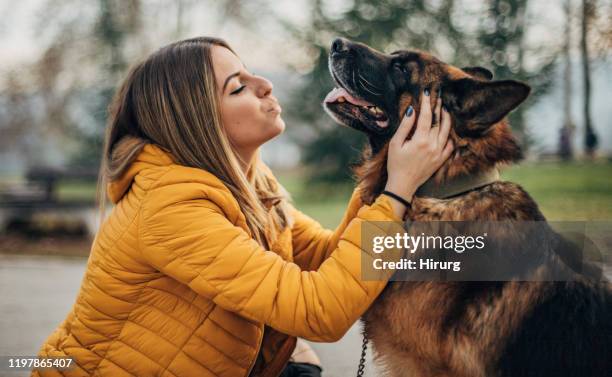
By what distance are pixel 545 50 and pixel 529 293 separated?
9.45m

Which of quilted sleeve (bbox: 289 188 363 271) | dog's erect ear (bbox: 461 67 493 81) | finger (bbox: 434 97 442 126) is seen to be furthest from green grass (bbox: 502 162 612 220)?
finger (bbox: 434 97 442 126)

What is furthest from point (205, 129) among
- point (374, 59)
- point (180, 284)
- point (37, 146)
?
point (37, 146)

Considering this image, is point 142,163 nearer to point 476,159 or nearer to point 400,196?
point 400,196

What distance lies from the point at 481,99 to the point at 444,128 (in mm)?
161

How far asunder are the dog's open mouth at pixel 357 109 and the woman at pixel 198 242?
0.19m

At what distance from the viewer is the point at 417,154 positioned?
1.86 meters

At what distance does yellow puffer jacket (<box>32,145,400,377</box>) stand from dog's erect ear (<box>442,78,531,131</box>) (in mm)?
436

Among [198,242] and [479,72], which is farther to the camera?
[479,72]

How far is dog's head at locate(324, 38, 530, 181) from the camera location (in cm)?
184

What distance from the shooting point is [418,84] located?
2.08 metres

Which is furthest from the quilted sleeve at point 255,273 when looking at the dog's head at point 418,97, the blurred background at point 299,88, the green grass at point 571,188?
the green grass at point 571,188

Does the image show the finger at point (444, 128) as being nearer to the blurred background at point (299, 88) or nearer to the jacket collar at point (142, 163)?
the jacket collar at point (142, 163)

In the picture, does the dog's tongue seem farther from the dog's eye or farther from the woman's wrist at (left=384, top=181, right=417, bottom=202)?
the woman's wrist at (left=384, top=181, right=417, bottom=202)

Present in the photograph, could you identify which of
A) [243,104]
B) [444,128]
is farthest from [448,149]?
[243,104]
